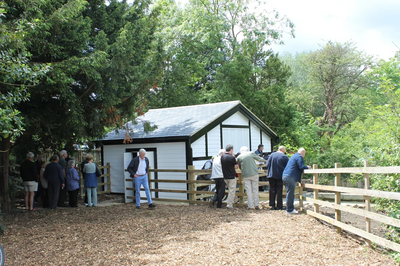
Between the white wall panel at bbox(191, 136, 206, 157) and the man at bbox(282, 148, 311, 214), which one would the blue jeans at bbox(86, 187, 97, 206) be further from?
the man at bbox(282, 148, 311, 214)

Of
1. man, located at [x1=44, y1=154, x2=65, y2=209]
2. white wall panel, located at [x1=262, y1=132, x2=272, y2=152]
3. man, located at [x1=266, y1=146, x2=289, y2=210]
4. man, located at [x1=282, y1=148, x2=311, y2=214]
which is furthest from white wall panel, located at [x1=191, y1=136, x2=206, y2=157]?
man, located at [x1=282, y1=148, x2=311, y2=214]

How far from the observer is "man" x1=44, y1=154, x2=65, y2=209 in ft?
35.8

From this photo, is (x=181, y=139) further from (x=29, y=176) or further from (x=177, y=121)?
(x=29, y=176)

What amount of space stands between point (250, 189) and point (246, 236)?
3.17 meters

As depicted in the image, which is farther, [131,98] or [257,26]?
[257,26]

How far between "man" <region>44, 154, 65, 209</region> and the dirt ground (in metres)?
1.45

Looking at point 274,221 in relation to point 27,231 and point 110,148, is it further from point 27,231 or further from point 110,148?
point 110,148

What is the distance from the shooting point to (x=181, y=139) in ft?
43.1

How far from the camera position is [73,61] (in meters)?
8.41

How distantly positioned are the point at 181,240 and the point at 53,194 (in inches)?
240

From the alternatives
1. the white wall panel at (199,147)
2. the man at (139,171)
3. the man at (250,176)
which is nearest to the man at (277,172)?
the man at (250,176)

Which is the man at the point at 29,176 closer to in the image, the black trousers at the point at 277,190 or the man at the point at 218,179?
the man at the point at 218,179

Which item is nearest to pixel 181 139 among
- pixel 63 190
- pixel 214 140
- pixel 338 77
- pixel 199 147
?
pixel 199 147

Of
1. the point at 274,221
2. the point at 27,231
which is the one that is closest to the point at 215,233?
the point at 274,221
